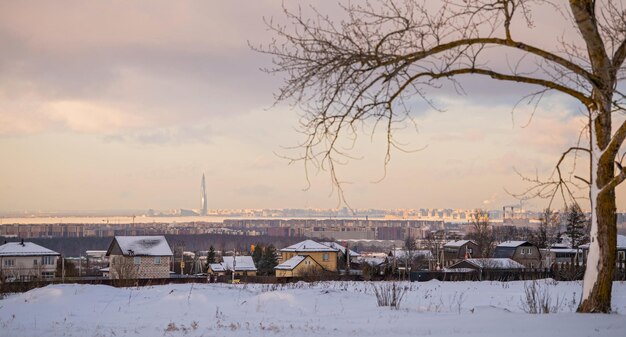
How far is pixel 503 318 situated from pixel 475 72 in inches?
144

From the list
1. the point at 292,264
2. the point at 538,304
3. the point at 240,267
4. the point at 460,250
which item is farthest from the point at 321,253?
the point at 538,304

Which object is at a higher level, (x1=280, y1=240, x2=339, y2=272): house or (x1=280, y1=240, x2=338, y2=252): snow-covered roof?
(x1=280, y1=240, x2=338, y2=252): snow-covered roof

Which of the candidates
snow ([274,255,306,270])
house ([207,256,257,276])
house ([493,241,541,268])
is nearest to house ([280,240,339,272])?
house ([207,256,257,276])

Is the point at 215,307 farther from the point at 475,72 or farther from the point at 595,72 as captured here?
the point at 595,72

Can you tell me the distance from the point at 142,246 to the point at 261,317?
58.0m

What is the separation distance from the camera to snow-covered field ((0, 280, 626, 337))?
9281mm

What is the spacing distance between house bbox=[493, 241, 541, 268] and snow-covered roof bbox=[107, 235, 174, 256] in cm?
3914

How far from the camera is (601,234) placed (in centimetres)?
1029

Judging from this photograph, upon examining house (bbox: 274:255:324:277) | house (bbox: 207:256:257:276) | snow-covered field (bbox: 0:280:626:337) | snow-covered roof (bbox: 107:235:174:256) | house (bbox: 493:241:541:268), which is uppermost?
snow-covered field (bbox: 0:280:626:337)

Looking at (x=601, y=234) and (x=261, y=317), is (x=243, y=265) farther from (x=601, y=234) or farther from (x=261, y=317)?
(x=601, y=234)

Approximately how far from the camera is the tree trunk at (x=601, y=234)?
10.3m

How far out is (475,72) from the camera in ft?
33.1

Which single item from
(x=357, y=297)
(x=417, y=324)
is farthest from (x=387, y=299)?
(x=417, y=324)

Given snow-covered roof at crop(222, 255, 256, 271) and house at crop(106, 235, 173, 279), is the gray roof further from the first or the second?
house at crop(106, 235, 173, 279)
